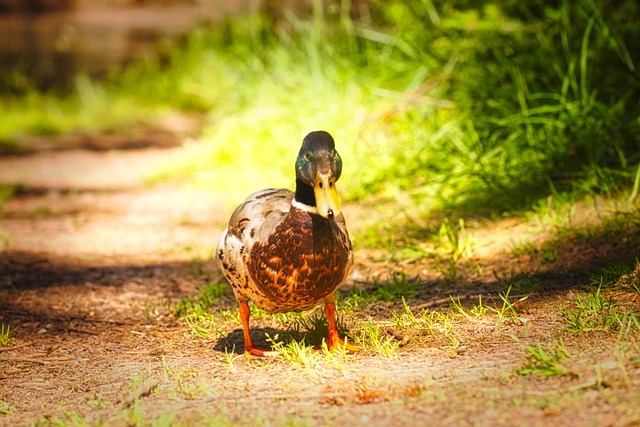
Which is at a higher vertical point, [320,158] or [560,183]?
[320,158]

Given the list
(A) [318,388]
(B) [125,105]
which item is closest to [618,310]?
(A) [318,388]

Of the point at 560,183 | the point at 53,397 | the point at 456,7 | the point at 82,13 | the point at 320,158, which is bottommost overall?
the point at 53,397

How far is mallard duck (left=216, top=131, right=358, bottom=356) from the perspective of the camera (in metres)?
3.04

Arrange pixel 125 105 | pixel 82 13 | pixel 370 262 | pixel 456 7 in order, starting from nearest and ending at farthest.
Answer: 1. pixel 370 262
2. pixel 456 7
3. pixel 125 105
4. pixel 82 13

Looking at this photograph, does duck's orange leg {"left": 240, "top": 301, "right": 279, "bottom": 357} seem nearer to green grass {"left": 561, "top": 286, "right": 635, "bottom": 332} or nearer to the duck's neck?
the duck's neck

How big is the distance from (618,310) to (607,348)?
0.44 metres

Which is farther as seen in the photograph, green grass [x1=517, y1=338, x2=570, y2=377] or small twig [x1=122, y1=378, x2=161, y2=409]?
small twig [x1=122, y1=378, x2=161, y2=409]

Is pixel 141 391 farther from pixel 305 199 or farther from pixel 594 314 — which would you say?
pixel 594 314

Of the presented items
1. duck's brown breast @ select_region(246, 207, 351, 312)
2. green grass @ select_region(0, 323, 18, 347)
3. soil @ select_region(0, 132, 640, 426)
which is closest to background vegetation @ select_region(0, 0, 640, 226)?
soil @ select_region(0, 132, 640, 426)

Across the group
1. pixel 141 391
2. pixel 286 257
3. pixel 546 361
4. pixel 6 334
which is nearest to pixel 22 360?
pixel 6 334

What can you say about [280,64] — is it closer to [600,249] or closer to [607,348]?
[600,249]

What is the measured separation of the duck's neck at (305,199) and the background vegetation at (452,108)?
2.08 m

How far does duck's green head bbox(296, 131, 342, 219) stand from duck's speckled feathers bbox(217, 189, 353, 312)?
0.15 meters

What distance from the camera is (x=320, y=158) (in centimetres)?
303
